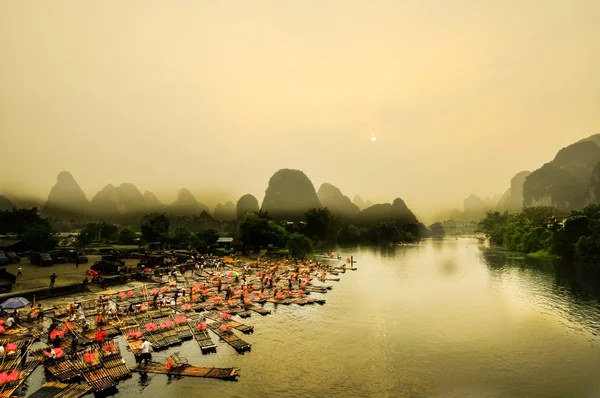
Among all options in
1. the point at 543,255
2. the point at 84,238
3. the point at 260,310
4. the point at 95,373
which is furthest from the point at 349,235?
the point at 95,373

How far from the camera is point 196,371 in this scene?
18.5 m

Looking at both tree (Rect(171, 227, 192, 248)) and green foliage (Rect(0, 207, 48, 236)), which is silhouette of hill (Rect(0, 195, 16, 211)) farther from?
tree (Rect(171, 227, 192, 248))

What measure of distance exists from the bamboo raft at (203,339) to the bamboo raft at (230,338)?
94 centimetres

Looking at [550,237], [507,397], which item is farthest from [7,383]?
[550,237]

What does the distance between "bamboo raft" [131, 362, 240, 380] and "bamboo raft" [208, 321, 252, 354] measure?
3.46 metres

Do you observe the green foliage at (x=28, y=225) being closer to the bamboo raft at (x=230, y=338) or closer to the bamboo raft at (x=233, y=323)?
the bamboo raft at (x=233, y=323)

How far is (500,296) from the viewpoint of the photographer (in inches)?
1640

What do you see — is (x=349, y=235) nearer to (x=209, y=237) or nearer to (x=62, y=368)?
(x=209, y=237)

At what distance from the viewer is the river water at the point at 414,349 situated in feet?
60.6

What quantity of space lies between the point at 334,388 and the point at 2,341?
20.9m

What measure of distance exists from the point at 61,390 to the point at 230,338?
1010 centimetres

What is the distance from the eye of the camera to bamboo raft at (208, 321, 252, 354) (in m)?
22.5

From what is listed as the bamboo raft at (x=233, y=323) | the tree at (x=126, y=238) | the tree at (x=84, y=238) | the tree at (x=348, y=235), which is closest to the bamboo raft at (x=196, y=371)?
the bamboo raft at (x=233, y=323)

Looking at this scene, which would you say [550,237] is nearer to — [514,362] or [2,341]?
[514,362]
